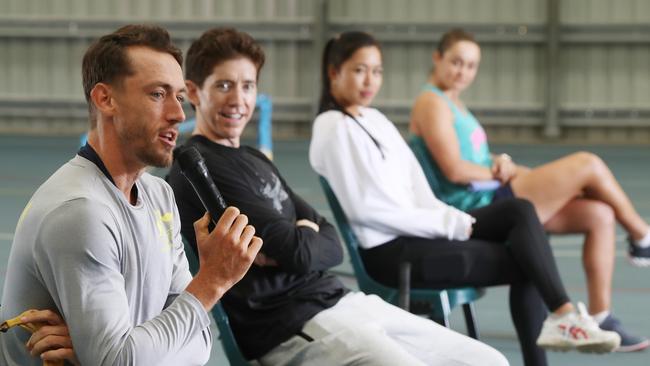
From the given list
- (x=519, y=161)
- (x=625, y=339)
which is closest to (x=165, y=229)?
(x=625, y=339)

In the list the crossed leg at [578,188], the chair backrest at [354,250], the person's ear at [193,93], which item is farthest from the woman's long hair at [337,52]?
the crossed leg at [578,188]

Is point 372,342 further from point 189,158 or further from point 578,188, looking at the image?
point 578,188

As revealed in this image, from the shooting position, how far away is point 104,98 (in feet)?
6.49

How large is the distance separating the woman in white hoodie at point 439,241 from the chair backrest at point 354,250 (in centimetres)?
2

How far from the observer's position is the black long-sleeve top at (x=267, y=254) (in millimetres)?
2732

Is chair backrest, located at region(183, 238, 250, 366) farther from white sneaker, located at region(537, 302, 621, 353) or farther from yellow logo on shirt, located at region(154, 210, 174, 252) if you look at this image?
white sneaker, located at region(537, 302, 621, 353)

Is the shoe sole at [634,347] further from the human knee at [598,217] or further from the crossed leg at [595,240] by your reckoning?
the human knee at [598,217]

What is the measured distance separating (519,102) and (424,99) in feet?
27.6

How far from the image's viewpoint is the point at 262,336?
271cm

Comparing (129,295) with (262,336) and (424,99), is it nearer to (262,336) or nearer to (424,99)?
(262,336)

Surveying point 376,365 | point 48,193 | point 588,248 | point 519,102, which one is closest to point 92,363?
point 48,193

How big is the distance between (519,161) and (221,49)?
315 inches

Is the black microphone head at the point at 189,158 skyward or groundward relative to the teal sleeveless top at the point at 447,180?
skyward

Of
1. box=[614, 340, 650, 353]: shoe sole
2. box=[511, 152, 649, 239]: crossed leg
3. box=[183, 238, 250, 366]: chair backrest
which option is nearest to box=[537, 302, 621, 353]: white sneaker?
box=[614, 340, 650, 353]: shoe sole
